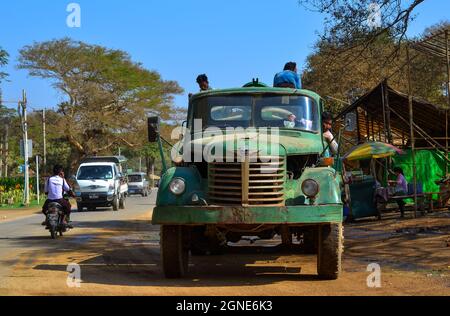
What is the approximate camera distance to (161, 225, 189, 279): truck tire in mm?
8148

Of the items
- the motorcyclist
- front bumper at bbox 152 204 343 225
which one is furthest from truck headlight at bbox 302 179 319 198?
the motorcyclist

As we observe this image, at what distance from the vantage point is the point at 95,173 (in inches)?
1170

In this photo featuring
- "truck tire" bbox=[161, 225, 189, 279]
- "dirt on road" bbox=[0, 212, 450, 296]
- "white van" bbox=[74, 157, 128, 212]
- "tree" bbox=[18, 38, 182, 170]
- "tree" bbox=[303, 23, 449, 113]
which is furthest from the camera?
"tree" bbox=[18, 38, 182, 170]

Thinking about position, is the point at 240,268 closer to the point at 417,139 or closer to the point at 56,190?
the point at 56,190

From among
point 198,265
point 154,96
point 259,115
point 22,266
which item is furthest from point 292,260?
point 154,96

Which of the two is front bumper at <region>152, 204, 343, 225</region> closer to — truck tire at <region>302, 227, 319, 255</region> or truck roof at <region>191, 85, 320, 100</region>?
truck tire at <region>302, 227, 319, 255</region>

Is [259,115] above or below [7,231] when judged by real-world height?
above

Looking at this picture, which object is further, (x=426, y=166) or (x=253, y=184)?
(x=426, y=166)

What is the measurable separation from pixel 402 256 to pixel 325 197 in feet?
11.3

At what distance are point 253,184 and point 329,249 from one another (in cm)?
128

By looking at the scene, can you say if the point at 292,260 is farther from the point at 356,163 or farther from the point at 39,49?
the point at 39,49

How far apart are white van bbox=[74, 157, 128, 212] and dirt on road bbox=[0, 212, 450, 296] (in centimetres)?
1362

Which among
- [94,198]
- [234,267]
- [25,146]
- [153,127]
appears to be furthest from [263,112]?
[25,146]

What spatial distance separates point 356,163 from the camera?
80.1 ft
